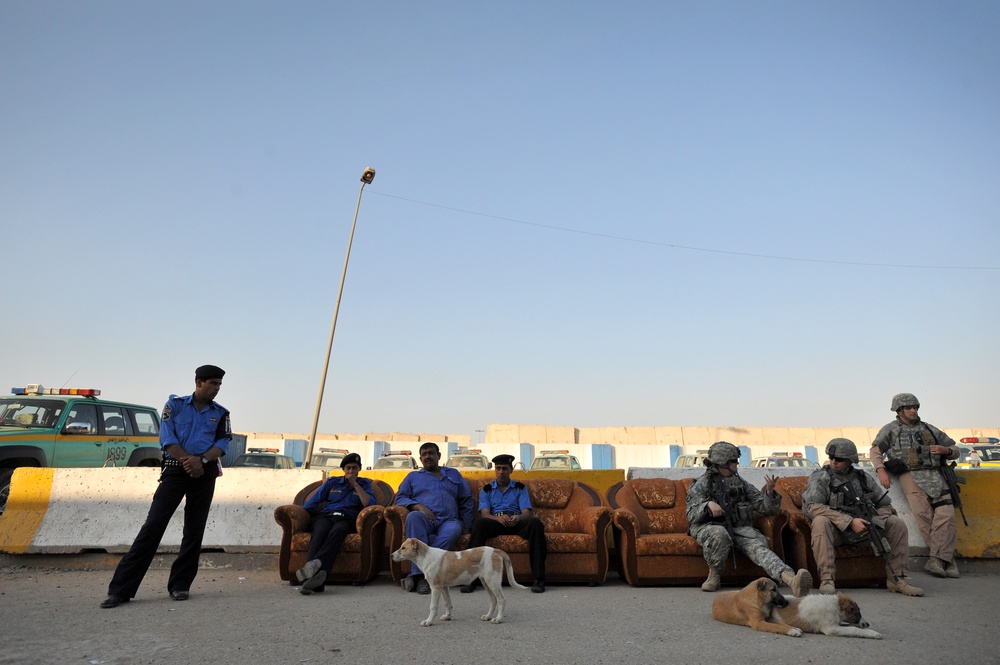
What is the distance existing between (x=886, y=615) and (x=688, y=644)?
192cm

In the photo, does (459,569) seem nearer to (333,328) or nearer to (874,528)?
(874,528)

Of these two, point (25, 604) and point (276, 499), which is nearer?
point (25, 604)

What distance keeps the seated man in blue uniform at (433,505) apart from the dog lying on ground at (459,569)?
1248 millimetres

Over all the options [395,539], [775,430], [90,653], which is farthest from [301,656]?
[775,430]

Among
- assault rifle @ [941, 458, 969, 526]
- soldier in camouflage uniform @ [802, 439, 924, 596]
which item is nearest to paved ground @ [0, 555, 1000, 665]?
soldier in camouflage uniform @ [802, 439, 924, 596]

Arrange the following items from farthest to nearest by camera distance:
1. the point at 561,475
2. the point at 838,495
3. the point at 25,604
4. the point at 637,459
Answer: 1. the point at 637,459
2. the point at 561,475
3. the point at 838,495
4. the point at 25,604

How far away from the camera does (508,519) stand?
6758 millimetres

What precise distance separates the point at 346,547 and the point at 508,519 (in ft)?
5.28

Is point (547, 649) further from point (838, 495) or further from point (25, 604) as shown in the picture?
point (25, 604)

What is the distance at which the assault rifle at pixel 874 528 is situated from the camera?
6.18 metres

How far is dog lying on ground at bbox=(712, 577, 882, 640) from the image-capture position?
4500mm

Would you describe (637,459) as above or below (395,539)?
above

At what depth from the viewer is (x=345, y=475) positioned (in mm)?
7109

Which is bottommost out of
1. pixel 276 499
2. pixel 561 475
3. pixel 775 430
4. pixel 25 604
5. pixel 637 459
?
pixel 25 604
